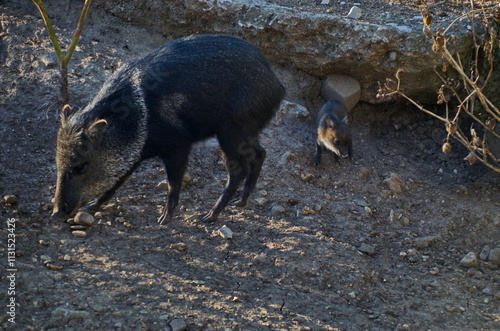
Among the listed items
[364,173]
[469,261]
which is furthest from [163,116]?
[469,261]

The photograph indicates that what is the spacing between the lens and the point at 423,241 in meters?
4.61

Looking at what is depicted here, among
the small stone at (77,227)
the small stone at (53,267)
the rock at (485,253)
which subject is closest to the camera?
the small stone at (53,267)

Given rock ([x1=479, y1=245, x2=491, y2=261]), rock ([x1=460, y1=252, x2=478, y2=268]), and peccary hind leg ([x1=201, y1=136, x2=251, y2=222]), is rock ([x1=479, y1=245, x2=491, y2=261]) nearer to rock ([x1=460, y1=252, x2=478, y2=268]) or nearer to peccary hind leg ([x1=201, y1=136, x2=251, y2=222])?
rock ([x1=460, y1=252, x2=478, y2=268])

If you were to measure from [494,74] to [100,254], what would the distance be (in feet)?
13.9

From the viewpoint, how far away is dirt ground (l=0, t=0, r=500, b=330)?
3545 millimetres

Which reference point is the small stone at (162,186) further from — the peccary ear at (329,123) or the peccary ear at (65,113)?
the peccary ear at (329,123)

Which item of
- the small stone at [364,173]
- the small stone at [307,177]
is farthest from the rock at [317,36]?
the small stone at [307,177]

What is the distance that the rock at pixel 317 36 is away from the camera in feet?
19.0

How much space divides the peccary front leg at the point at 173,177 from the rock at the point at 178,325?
1.29 meters

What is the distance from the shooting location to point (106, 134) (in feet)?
14.2

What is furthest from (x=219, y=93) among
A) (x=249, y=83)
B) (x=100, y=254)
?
(x=100, y=254)

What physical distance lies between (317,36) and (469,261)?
279cm

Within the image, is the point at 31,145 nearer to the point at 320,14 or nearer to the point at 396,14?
the point at 320,14

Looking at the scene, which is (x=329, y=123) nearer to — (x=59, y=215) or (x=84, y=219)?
(x=84, y=219)
